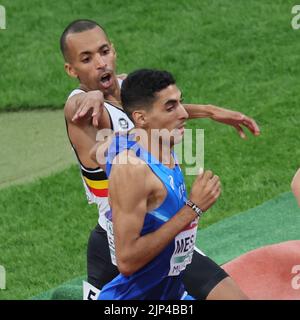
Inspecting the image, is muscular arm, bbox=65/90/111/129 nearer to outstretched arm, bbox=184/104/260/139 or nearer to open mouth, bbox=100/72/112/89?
open mouth, bbox=100/72/112/89

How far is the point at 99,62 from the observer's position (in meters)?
7.88

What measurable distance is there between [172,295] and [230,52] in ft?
24.7

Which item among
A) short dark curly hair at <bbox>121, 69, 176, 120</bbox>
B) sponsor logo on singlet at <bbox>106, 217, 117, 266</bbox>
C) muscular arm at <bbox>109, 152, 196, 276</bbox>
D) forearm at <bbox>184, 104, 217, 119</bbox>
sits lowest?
sponsor logo on singlet at <bbox>106, 217, 117, 266</bbox>

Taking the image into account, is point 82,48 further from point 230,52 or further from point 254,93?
point 230,52

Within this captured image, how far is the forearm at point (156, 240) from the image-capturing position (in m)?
6.47

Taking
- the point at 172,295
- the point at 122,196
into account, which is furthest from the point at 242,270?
the point at 122,196

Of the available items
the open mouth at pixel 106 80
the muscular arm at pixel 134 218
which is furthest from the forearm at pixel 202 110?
the muscular arm at pixel 134 218

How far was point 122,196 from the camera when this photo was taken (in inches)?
252

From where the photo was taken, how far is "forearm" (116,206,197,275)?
6.47 metres

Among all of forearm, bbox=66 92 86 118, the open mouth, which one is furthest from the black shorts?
the open mouth

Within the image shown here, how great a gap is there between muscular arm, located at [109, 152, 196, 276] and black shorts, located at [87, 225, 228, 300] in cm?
97

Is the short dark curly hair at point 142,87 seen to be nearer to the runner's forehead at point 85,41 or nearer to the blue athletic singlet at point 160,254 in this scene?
the blue athletic singlet at point 160,254

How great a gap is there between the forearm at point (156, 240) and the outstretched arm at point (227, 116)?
4.57ft
